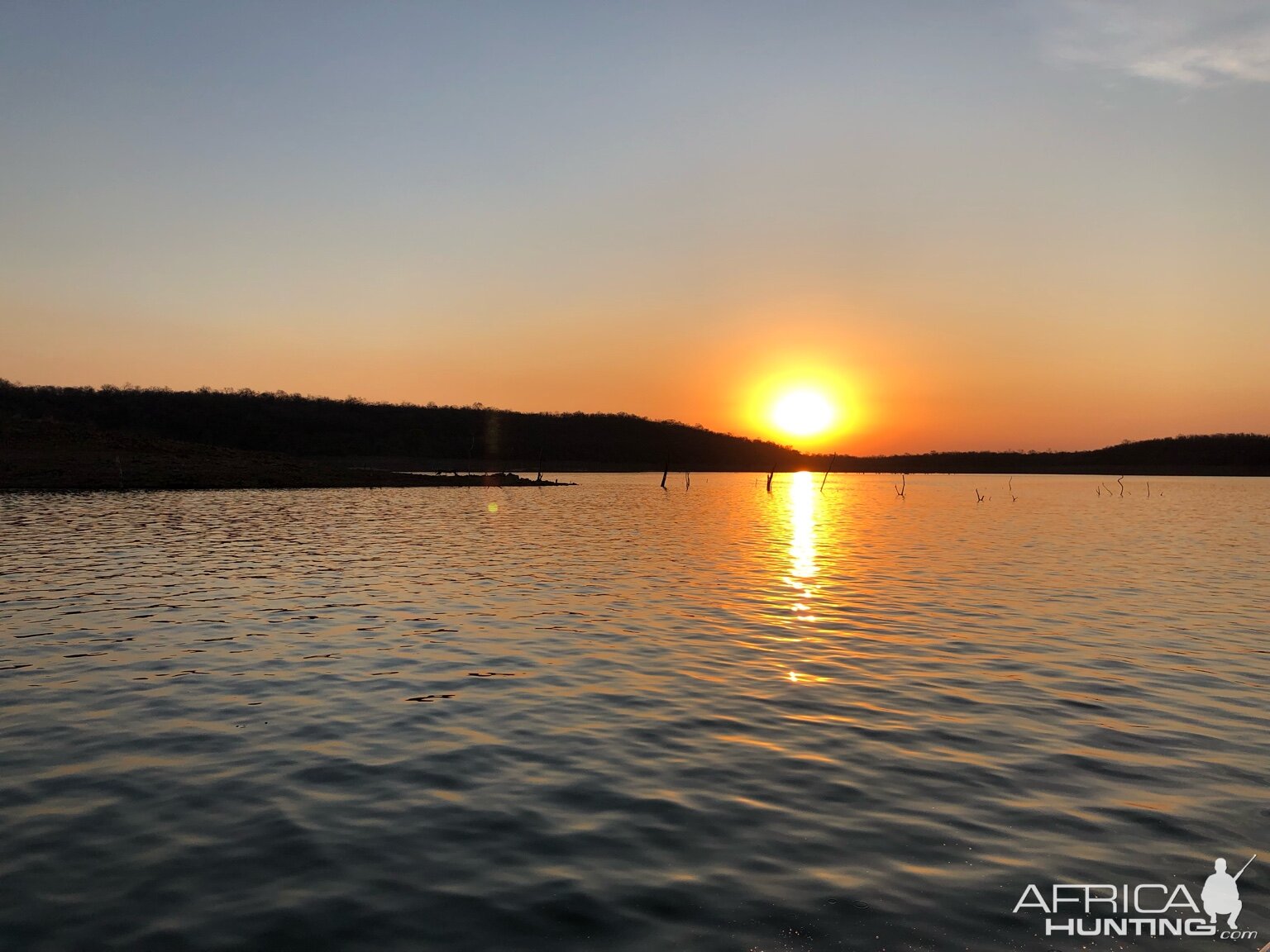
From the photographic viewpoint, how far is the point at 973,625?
2386cm

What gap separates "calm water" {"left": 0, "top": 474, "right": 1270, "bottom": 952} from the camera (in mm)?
8039

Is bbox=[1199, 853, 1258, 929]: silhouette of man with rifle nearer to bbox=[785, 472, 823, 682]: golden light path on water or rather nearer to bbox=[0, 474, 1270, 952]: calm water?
bbox=[0, 474, 1270, 952]: calm water

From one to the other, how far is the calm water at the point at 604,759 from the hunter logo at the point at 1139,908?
7.1 inches

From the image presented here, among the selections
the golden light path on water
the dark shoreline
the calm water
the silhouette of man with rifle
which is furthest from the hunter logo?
the dark shoreline

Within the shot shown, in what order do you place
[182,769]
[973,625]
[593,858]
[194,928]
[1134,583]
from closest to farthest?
[194,928] < [593,858] < [182,769] < [973,625] < [1134,583]

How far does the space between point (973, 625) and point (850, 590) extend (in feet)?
24.6

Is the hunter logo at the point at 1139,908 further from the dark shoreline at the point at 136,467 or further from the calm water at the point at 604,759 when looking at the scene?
the dark shoreline at the point at 136,467

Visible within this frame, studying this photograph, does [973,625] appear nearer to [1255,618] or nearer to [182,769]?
[1255,618]

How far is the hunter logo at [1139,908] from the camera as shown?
25.8 ft

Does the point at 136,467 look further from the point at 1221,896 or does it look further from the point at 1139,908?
the point at 1221,896

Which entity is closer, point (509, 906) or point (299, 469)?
point (509, 906)

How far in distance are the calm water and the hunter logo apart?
179mm

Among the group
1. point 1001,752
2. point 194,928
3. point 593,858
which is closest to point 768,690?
point 1001,752

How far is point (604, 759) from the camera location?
40.6 feet
